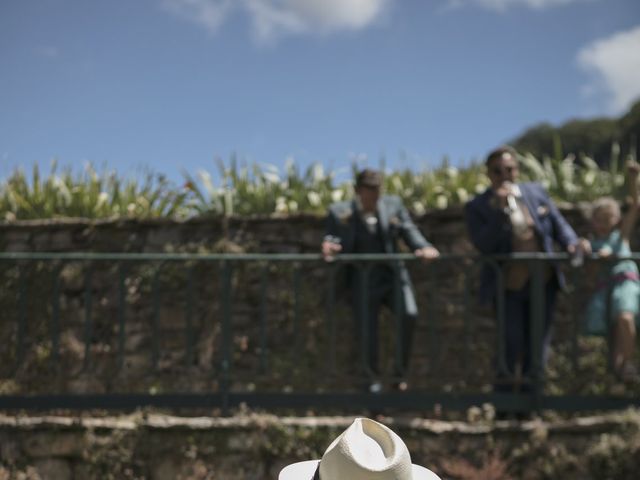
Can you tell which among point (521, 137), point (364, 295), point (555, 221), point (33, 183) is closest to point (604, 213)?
point (555, 221)

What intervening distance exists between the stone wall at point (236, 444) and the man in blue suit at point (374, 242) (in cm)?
57

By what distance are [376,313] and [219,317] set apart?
4.92ft

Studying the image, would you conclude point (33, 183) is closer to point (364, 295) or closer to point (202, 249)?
point (202, 249)

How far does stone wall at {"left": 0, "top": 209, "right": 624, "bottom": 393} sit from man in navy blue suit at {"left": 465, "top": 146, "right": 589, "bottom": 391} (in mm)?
905

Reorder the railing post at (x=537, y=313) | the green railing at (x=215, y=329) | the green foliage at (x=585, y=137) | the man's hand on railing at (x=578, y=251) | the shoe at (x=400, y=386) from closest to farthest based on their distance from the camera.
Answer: the man's hand on railing at (x=578, y=251) → the railing post at (x=537, y=313) → the shoe at (x=400, y=386) → the green railing at (x=215, y=329) → the green foliage at (x=585, y=137)

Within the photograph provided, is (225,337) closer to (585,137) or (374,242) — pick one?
(374,242)

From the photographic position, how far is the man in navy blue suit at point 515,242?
5.38 metres

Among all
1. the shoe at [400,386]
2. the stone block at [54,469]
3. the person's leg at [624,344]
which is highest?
the person's leg at [624,344]

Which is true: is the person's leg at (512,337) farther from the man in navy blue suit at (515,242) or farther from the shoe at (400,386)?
the shoe at (400,386)

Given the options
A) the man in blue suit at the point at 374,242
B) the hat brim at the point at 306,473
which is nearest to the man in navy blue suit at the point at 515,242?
the man in blue suit at the point at 374,242

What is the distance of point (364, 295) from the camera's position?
5414mm

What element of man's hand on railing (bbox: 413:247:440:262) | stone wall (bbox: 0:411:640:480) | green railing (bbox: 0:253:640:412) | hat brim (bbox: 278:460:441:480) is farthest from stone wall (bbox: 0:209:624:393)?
hat brim (bbox: 278:460:441:480)

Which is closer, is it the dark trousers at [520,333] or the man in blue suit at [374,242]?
the dark trousers at [520,333]

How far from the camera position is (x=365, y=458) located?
1938mm
